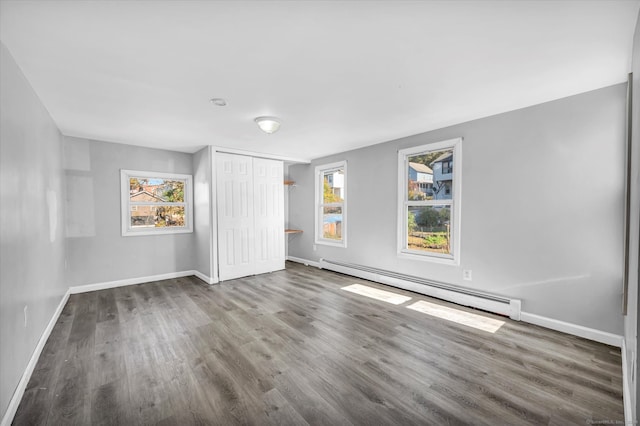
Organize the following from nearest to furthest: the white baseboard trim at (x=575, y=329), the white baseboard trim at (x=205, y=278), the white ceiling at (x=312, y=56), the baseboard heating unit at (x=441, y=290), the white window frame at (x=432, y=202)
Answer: the white ceiling at (x=312, y=56) < the white baseboard trim at (x=575, y=329) < the baseboard heating unit at (x=441, y=290) < the white window frame at (x=432, y=202) < the white baseboard trim at (x=205, y=278)

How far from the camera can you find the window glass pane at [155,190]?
4.71 m

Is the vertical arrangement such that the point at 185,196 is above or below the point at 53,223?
above

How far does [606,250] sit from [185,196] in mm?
6064

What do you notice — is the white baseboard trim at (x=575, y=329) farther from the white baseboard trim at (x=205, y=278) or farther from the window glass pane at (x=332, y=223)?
the white baseboard trim at (x=205, y=278)

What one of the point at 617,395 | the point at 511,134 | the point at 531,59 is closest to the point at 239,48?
the point at 531,59

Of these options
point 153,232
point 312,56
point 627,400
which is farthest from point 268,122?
point 627,400

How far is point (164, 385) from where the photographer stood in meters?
1.98

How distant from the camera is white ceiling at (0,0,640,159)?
1522 millimetres

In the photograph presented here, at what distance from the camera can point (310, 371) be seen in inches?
84.3

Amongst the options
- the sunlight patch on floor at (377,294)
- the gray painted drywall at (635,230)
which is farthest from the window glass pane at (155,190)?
the gray painted drywall at (635,230)

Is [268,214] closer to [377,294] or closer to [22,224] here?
[377,294]

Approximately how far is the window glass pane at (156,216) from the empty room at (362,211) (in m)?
0.06

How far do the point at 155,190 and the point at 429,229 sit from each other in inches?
190

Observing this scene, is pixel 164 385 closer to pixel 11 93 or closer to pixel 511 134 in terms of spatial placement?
pixel 11 93
